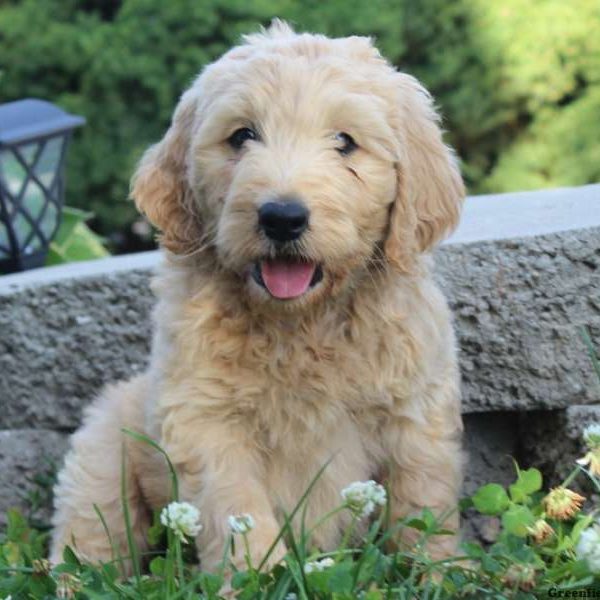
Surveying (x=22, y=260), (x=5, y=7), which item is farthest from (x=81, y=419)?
(x=5, y=7)

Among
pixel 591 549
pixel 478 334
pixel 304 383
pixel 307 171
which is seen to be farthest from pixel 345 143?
pixel 591 549

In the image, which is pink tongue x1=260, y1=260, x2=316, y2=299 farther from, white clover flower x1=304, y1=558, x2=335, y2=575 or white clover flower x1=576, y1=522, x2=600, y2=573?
white clover flower x1=576, y1=522, x2=600, y2=573

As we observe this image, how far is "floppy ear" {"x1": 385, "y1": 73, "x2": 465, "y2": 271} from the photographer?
4152 millimetres

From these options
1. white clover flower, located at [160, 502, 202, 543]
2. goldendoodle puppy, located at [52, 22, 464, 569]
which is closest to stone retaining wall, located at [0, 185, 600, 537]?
goldendoodle puppy, located at [52, 22, 464, 569]

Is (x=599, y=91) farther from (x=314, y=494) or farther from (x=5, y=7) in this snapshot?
(x=314, y=494)

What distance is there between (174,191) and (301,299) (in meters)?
0.55

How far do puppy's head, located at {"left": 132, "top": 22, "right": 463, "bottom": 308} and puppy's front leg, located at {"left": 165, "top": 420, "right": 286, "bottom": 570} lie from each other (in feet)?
1.36

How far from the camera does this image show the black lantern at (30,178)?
6.26 meters

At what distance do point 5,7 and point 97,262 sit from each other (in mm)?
4154

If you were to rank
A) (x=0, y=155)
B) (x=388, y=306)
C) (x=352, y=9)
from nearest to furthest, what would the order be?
(x=388, y=306) < (x=0, y=155) < (x=352, y=9)

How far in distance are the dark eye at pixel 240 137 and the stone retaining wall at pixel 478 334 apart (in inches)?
39.4

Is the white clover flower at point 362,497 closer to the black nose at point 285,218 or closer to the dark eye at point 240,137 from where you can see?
the black nose at point 285,218

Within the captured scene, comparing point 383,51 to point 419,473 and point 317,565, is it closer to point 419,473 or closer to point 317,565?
point 419,473

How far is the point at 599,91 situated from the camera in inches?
353
